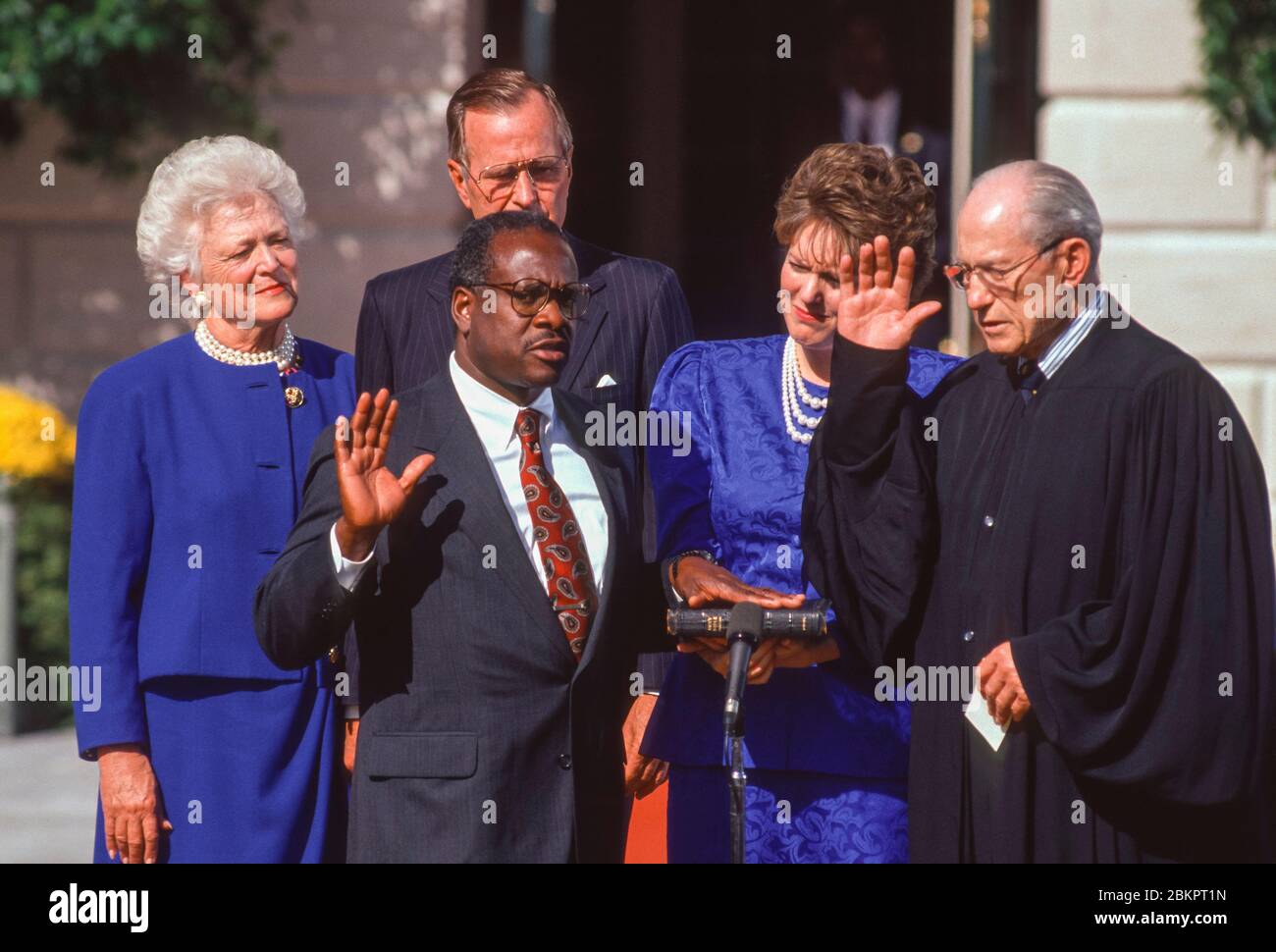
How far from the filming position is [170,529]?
13.4 ft

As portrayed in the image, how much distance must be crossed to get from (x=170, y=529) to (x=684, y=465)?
1113 millimetres

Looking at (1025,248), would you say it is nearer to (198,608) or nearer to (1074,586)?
(1074,586)

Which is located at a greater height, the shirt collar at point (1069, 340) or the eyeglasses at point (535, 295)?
the eyeglasses at point (535, 295)

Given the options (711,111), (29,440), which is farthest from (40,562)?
(711,111)

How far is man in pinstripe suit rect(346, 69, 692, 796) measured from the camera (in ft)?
13.8

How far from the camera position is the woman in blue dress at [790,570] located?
12.4 ft

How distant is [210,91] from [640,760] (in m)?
5.14

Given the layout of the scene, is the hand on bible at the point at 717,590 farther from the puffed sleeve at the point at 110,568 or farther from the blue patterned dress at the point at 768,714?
the puffed sleeve at the point at 110,568

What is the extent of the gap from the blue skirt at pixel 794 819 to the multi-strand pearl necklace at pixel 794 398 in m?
0.69

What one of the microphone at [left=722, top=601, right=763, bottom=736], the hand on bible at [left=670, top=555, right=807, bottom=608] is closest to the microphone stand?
the microphone at [left=722, top=601, right=763, bottom=736]

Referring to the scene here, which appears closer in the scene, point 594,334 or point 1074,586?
point 1074,586

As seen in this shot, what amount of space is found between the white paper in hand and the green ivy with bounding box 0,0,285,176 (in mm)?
5469

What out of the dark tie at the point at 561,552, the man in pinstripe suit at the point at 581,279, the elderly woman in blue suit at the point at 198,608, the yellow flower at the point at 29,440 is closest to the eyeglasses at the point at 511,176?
the man in pinstripe suit at the point at 581,279

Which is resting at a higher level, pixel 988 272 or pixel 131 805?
pixel 988 272
